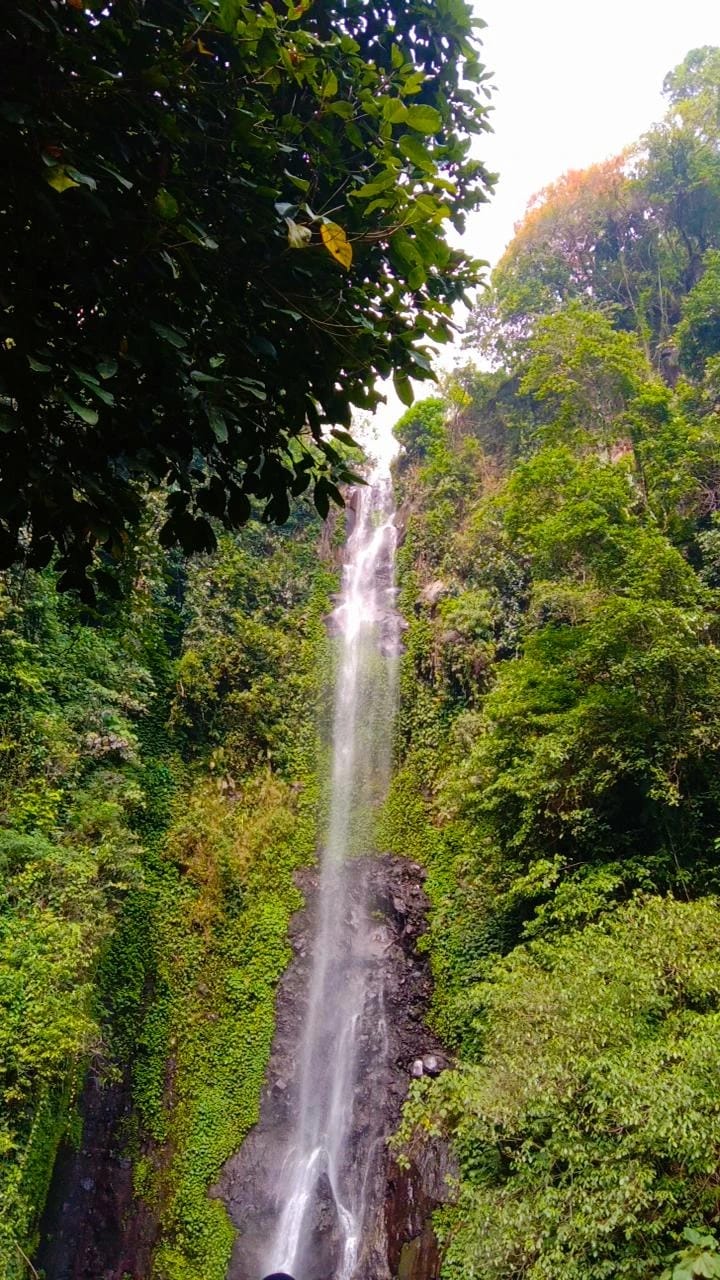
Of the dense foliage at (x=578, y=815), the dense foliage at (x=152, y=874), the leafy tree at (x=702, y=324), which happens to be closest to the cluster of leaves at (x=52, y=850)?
the dense foliage at (x=152, y=874)

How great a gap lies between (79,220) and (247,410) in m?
0.72

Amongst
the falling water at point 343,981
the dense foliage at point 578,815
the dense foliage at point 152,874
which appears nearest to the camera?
the dense foliage at point 578,815

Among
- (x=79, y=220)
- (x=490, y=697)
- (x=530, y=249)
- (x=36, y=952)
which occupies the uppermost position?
(x=530, y=249)

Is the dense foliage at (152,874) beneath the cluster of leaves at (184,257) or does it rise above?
beneath

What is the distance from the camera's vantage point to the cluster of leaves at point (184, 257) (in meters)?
2.04

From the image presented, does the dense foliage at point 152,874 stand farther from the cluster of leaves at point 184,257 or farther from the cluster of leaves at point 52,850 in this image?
the cluster of leaves at point 184,257

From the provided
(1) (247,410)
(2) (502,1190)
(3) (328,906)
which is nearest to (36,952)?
(2) (502,1190)

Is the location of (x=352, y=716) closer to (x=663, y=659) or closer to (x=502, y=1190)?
(x=663, y=659)

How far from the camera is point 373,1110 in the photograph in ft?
30.5

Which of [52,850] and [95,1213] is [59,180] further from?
[95,1213]

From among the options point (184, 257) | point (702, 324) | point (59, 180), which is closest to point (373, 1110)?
point (184, 257)

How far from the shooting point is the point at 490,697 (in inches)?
377

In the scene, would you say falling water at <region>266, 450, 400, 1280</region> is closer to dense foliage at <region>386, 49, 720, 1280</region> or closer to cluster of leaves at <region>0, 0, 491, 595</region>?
dense foliage at <region>386, 49, 720, 1280</region>

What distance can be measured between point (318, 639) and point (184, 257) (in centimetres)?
1339
